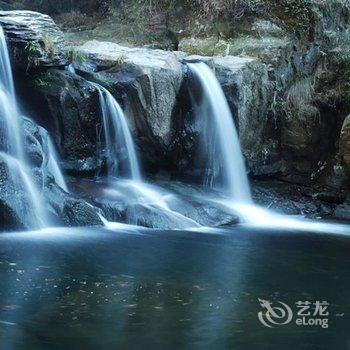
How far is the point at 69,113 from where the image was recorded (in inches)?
445

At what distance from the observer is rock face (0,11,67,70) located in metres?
10.7

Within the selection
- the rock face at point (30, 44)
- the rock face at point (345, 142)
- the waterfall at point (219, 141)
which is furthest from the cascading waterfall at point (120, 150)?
the rock face at point (345, 142)

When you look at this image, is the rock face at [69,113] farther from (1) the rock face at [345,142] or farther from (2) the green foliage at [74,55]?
(1) the rock face at [345,142]

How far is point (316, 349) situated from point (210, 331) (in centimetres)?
85

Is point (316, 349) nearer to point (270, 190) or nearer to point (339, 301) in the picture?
point (339, 301)

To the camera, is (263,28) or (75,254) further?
(263,28)

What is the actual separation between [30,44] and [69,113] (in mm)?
1424

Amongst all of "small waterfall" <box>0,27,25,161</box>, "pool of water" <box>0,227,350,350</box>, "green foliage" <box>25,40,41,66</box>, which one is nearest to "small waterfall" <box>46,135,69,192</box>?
"small waterfall" <box>0,27,25,161</box>

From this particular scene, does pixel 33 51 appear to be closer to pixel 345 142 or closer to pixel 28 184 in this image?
pixel 28 184

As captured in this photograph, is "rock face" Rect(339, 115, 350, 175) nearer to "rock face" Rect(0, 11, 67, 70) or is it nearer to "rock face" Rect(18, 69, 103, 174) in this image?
"rock face" Rect(18, 69, 103, 174)

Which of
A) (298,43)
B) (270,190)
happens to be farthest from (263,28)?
(270,190)

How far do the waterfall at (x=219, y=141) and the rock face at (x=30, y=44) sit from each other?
284cm

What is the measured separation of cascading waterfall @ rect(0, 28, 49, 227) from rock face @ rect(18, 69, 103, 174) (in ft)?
A: 1.63

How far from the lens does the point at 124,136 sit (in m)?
11.9
